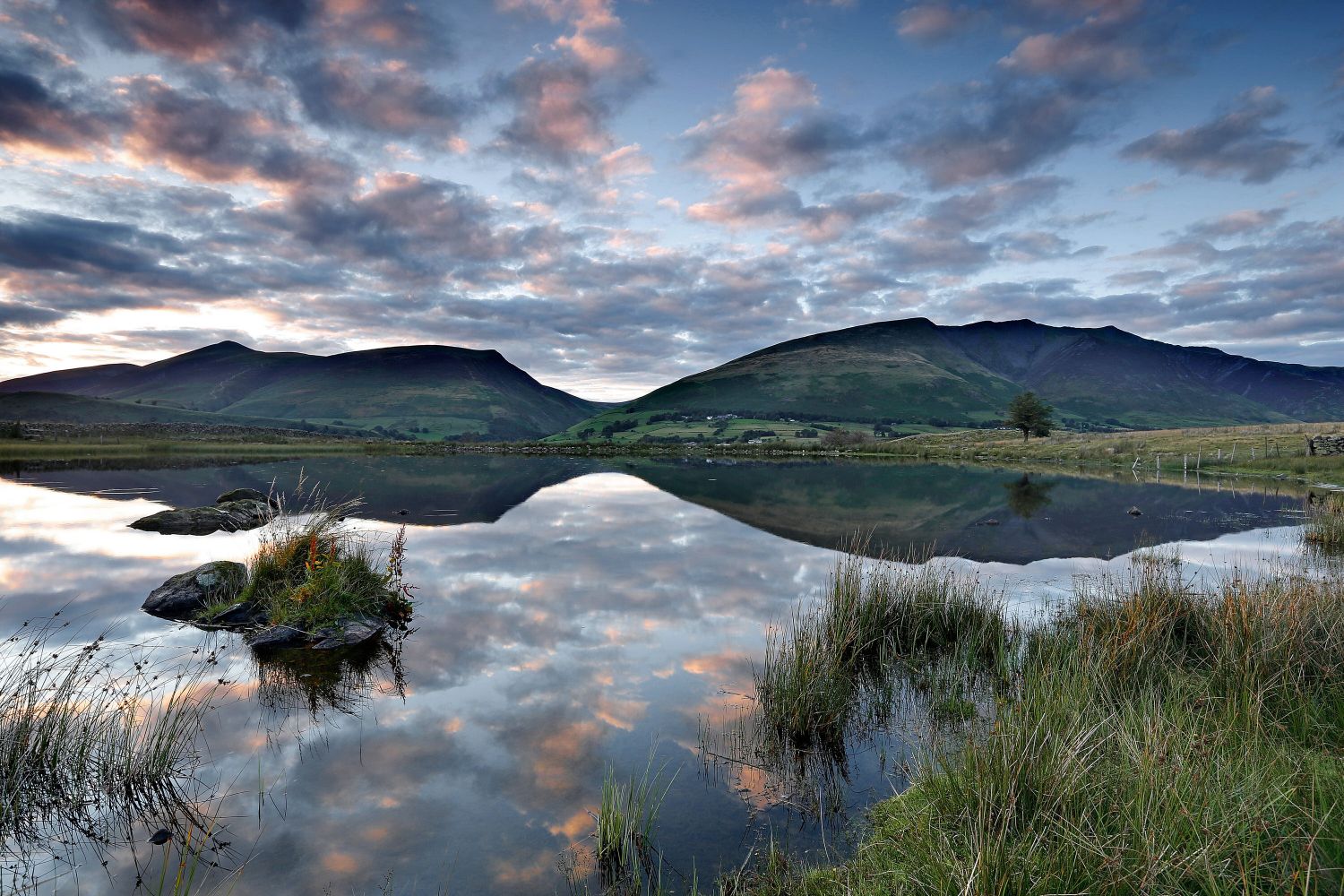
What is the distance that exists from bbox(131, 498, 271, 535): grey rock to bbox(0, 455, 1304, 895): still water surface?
1.07m

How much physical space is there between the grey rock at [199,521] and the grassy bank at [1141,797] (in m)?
25.7

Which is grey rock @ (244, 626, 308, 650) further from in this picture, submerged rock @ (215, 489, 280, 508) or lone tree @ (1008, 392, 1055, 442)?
lone tree @ (1008, 392, 1055, 442)

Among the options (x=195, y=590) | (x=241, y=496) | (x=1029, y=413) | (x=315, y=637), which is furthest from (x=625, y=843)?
(x=1029, y=413)

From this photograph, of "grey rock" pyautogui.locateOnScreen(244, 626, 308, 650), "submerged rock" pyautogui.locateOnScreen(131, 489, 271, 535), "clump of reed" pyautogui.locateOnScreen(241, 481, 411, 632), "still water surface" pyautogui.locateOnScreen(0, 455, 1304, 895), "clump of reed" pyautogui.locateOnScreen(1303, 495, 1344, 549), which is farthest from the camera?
"submerged rock" pyautogui.locateOnScreen(131, 489, 271, 535)

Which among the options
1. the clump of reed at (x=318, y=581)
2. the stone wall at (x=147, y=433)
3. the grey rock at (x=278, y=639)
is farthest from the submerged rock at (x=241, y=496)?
the stone wall at (x=147, y=433)

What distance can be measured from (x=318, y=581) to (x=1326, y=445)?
70.5m

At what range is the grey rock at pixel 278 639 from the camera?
39.1 ft

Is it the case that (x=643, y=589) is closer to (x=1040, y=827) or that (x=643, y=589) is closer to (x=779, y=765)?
(x=779, y=765)

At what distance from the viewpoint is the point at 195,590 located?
560 inches

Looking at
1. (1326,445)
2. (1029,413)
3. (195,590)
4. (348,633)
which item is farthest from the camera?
(1029,413)

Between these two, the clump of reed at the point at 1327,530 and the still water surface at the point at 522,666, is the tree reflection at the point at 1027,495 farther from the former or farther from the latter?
the clump of reed at the point at 1327,530

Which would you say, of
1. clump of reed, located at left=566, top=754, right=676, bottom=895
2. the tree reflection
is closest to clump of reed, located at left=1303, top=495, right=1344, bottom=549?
the tree reflection

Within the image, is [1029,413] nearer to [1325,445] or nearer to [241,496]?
[1325,445]

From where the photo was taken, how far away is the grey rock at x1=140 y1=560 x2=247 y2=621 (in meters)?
13.8
